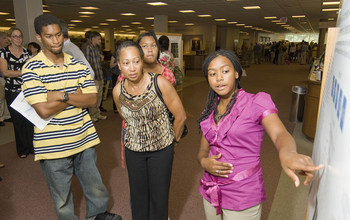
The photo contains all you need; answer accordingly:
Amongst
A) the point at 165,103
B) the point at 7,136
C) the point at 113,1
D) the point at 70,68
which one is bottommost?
the point at 7,136

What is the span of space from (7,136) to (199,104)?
4339 millimetres

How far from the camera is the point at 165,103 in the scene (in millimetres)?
1875

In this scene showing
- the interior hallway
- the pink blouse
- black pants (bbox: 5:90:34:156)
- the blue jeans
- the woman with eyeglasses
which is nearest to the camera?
the pink blouse

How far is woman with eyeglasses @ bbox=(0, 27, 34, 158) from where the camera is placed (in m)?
3.54

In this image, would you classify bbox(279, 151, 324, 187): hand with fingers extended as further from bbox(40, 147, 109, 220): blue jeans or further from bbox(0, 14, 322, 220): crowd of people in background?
bbox(40, 147, 109, 220): blue jeans

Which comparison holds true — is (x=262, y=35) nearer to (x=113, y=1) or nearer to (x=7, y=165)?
(x=113, y=1)

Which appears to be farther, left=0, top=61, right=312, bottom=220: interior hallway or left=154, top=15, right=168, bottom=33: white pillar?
left=154, top=15, right=168, bottom=33: white pillar

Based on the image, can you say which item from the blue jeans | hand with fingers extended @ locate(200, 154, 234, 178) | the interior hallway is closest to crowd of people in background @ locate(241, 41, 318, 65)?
the interior hallway

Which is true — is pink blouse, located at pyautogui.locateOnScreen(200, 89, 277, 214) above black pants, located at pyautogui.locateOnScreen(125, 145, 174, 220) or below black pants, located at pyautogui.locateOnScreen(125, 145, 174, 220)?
above

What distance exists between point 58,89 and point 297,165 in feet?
5.53

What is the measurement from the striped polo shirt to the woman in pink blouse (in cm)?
103

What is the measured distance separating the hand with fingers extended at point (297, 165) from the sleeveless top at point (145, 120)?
3.61 ft

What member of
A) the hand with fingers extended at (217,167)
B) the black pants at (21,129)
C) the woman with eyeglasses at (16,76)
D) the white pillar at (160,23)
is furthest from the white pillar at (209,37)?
the hand with fingers extended at (217,167)

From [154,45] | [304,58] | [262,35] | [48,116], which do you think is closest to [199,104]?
[154,45]
